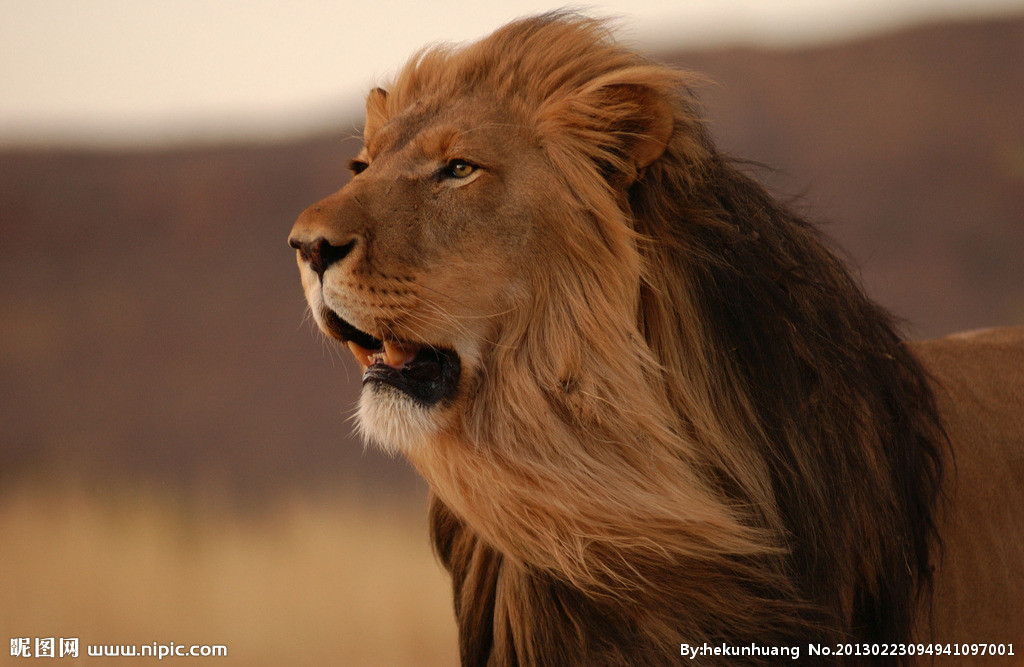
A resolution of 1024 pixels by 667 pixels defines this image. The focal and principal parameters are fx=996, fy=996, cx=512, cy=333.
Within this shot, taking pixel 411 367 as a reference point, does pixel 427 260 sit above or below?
above

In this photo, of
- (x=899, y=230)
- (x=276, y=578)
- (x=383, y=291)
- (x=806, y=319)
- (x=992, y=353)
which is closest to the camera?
(x=383, y=291)

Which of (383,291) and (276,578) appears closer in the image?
(383,291)

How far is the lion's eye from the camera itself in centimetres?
245

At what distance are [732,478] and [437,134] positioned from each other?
3.66ft

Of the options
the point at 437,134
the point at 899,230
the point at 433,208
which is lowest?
the point at 899,230

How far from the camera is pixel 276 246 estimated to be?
19.7m

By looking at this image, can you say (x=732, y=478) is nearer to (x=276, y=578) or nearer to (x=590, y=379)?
(x=590, y=379)

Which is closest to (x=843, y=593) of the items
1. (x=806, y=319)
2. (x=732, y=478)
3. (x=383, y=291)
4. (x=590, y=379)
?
(x=732, y=478)

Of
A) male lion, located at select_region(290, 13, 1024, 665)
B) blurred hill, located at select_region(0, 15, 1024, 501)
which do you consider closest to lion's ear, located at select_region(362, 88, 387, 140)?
male lion, located at select_region(290, 13, 1024, 665)

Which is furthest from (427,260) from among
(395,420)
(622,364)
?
(622,364)

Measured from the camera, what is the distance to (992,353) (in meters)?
3.51

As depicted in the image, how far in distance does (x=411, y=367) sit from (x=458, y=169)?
502 mm

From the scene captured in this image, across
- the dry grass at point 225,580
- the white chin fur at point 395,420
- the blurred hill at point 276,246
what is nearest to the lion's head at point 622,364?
the white chin fur at point 395,420

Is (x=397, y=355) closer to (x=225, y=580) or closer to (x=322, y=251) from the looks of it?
(x=322, y=251)
